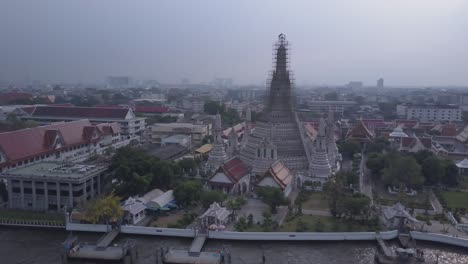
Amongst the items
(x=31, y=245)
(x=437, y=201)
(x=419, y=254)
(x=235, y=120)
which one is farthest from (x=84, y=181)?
(x=235, y=120)

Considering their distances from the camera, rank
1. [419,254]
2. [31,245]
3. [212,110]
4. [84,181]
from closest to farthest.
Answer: [419,254]
[31,245]
[84,181]
[212,110]

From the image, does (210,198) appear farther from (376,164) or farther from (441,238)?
(376,164)

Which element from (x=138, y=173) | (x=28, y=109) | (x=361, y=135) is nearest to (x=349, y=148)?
(x=361, y=135)

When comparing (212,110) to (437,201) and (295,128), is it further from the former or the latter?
(437,201)

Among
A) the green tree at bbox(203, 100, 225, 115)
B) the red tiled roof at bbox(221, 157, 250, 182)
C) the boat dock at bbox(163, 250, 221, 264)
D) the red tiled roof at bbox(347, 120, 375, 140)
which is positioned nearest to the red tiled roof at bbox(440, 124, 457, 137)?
the red tiled roof at bbox(347, 120, 375, 140)

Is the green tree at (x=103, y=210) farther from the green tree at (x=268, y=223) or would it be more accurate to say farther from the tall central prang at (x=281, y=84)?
the tall central prang at (x=281, y=84)

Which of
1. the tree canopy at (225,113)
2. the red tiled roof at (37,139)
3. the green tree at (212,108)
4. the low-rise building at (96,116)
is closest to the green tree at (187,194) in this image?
the red tiled roof at (37,139)
